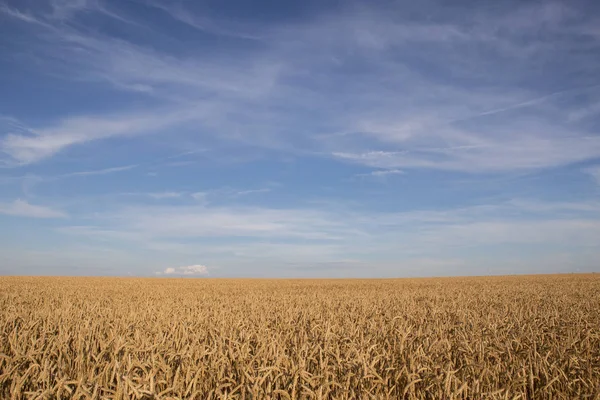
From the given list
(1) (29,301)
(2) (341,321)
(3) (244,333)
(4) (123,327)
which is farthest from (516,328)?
(1) (29,301)

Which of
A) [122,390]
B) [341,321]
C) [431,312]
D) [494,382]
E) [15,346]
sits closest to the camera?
[122,390]

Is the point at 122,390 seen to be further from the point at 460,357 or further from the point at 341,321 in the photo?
the point at 341,321

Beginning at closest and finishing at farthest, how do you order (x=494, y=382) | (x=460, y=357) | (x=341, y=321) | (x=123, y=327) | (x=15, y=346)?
(x=494, y=382) < (x=460, y=357) < (x=15, y=346) < (x=123, y=327) < (x=341, y=321)

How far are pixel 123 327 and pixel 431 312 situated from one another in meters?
6.86

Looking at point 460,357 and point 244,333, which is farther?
point 244,333

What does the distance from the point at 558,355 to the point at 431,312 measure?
438 cm

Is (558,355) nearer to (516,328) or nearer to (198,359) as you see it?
(516,328)

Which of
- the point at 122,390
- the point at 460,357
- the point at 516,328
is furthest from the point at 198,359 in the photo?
the point at 516,328

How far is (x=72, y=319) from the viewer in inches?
336

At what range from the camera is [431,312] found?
10242 millimetres

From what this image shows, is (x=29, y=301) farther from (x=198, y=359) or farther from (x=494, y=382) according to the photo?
(x=494, y=382)

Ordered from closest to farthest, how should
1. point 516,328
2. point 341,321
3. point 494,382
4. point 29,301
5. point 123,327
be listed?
point 494,382 < point 123,327 < point 516,328 < point 341,321 < point 29,301

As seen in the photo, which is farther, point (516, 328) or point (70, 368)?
point (516, 328)

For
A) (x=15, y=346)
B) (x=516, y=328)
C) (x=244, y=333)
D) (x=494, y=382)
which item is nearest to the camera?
(x=494, y=382)
